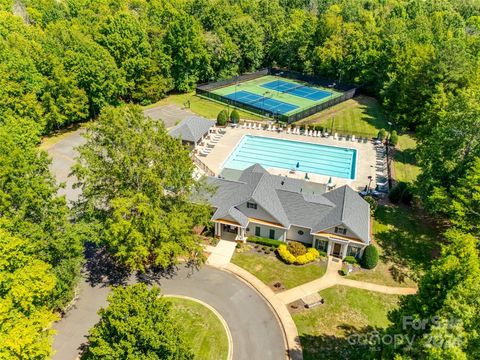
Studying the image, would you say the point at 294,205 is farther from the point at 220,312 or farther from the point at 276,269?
the point at 220,312

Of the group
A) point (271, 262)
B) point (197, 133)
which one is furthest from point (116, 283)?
point (197, 133)

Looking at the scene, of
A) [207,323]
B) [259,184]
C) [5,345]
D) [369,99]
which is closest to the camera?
[5,345]

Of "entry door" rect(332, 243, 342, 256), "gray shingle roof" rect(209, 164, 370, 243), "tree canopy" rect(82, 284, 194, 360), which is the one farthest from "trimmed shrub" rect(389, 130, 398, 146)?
"tree canopy" rect(82, 284, 194, 360)

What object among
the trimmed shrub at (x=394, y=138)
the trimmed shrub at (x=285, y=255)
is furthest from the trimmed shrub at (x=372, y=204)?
the trimmed shrub at (x=394, y=138)

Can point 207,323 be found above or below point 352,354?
below

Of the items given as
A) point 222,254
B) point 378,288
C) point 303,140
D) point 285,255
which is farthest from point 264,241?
point 303,140

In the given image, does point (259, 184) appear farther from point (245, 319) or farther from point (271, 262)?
point (245, 319)
